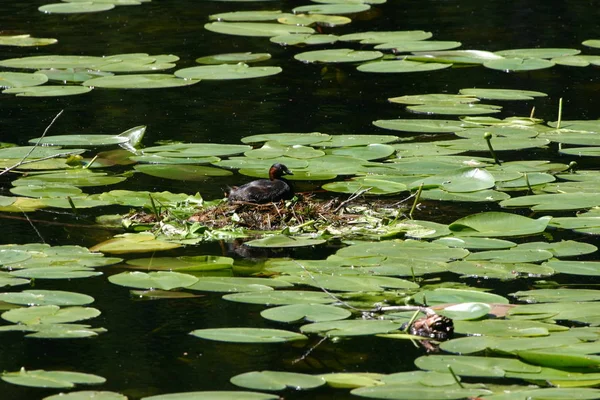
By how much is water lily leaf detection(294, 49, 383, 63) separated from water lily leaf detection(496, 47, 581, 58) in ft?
3.39

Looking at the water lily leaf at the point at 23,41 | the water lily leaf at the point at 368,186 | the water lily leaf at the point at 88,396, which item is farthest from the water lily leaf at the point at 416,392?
the water lily leaf at the point at 23,41

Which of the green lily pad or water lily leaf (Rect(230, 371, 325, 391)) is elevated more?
the green lily pad

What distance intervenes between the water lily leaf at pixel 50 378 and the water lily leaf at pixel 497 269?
5.71ft

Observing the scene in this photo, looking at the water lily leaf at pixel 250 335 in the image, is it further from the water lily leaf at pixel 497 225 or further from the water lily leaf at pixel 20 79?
the water lily leaf at pixel 20 79

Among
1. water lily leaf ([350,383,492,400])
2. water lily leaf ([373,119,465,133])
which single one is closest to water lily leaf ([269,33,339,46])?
water lily leaf ([373,119,465,133])

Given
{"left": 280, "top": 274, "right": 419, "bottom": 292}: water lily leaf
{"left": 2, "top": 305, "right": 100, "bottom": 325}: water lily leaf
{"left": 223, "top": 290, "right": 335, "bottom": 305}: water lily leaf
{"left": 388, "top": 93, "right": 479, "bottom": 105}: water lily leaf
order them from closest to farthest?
{"left": 2, "top": 305, "right": 100, "bottom": 325}: water lily leaf, {"left": 223, "top": 290, "right": 335, "bottom": 305}: water lily leaf, {"left": 280, "top": 274, "right": 419, "bottom": 292}: water lily leaf, {"left": 388, "top": 93, "right": 479, "bottom": 105}: water lily leaf

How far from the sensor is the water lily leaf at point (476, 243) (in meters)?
5.68

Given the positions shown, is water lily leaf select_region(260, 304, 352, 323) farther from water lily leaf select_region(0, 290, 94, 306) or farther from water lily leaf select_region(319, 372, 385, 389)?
water lily leaf select_region(0, 290, 94, 306)

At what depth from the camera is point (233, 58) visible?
33.6ft

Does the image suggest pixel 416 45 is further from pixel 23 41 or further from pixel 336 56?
pixel 23 41

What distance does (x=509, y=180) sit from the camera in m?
6.86

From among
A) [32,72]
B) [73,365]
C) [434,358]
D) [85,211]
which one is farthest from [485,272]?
[32,72]

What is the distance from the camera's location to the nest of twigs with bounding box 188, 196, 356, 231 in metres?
6.13

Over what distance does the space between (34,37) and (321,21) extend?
8.33 feet
